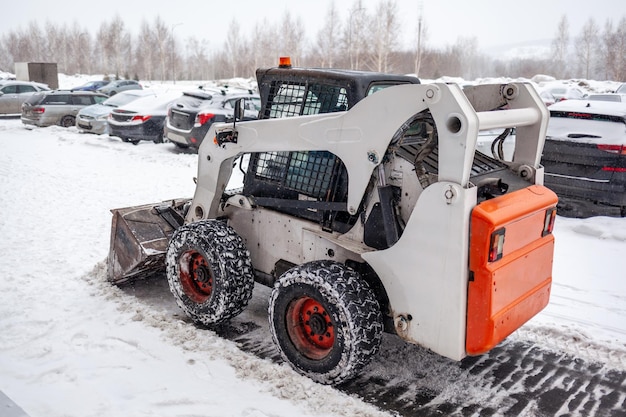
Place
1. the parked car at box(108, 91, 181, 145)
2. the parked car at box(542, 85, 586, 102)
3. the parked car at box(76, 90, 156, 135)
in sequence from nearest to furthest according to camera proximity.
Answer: the parked car at box(108, 91, 181, 145) < the parked car at box(76, 90, 156, 135) < the parked car at box(542, 85, 586, 102)

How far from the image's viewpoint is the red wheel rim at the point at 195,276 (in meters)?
4.84

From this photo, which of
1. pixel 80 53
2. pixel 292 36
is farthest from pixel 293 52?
pixel 80 53

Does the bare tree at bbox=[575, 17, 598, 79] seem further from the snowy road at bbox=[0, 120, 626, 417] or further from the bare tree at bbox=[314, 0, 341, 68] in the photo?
the snowy road at bbox=[0, 120, 626, 417]

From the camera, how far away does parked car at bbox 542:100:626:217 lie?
817 cm

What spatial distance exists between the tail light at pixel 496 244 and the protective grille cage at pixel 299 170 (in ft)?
4.29

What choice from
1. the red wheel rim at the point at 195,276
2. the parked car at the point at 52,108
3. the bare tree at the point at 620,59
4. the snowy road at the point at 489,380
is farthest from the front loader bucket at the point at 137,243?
the bare tree at the point at 620,59

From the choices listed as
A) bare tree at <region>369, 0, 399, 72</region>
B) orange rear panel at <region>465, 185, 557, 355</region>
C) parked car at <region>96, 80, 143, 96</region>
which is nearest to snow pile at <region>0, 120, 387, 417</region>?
orange rear panel at <region>465, 185, 557, 355</region>

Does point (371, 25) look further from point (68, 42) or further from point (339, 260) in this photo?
point (339, 260)

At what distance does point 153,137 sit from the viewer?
15289 millimetres

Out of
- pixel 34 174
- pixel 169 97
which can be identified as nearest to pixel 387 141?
pixel 34 174

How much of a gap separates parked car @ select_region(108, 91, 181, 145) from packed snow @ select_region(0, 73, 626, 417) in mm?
6635

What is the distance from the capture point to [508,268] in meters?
3.61

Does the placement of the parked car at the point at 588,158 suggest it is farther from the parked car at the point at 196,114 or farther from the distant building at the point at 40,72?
the distant building at the point at 40,72

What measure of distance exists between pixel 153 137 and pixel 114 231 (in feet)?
33.6
